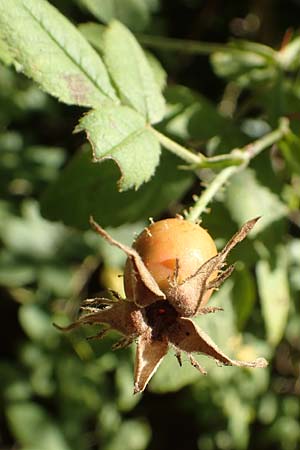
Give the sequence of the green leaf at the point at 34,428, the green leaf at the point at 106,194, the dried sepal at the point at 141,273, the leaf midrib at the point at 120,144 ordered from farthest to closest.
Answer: the green leaf at the point at 34,428, the green leaf at the point at 106,194, the leaf midrib at the point at 120,144, the dried sepal at the point at 141,273

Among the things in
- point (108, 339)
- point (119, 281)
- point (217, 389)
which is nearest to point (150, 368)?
point (108, 339)

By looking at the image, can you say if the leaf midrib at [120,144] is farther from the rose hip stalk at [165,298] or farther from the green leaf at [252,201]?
the green leaf at [252,201]

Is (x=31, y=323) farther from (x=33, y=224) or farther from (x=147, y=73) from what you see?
(x=147, y=73)

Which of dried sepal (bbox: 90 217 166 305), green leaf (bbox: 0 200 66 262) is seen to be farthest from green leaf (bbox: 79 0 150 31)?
dried sepal (bbox: 90 217 166 305)

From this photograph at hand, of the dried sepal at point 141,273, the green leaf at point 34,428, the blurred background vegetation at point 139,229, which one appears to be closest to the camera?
the dried sepal at point 141,273

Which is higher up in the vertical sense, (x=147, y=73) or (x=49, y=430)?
(x=147, y=73)

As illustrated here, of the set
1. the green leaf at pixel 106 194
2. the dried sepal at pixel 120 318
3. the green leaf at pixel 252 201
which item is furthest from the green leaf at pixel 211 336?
the dried sepal at pixel 120 318
